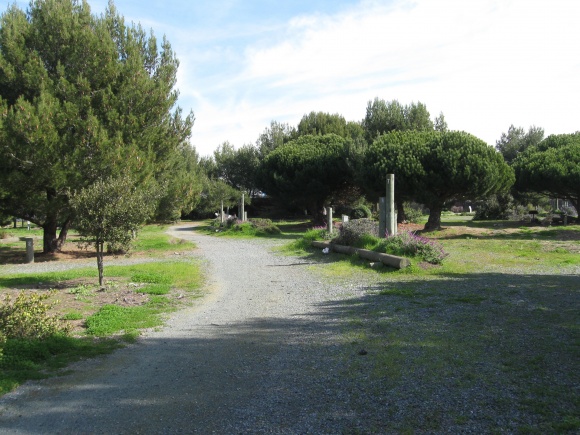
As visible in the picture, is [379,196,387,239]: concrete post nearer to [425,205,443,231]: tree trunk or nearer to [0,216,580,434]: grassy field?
[0,216,580,434]: grassy field

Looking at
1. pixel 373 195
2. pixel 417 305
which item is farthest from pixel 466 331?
pixel 373 195

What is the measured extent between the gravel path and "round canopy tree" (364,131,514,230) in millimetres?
19164

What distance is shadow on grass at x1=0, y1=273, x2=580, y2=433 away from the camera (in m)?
4.27

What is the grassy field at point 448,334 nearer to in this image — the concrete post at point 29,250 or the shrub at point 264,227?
the concrete post at point 29,250

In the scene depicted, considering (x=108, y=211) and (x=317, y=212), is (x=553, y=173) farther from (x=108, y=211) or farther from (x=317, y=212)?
(x=108, y=211)

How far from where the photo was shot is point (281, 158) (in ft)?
125

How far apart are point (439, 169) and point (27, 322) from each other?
77.4 ft

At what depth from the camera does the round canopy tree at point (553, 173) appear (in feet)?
98.5

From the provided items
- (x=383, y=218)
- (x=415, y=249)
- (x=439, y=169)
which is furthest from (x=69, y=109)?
(x=439, y=169)

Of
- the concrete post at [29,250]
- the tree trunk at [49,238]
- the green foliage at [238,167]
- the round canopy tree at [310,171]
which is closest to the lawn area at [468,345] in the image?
the concrete post at [29,250]

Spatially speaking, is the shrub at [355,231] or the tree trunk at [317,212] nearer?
the shrub at [355,231]

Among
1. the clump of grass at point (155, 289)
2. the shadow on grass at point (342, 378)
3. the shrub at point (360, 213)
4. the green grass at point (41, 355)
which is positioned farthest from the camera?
the shrub at point (360, 213)

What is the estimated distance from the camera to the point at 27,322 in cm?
680

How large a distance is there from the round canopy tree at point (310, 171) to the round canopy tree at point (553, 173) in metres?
12.2
